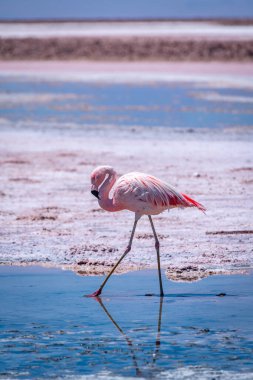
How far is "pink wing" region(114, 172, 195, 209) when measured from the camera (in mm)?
8062

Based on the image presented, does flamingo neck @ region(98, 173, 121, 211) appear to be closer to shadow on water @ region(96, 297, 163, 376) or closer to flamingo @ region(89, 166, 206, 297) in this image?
flamingo @ region(89, 166, 206, 297)

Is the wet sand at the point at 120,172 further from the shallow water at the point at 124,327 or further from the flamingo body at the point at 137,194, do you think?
the flamingo body at the point at 137,194

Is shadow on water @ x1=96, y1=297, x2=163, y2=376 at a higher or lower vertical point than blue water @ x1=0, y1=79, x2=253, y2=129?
higher

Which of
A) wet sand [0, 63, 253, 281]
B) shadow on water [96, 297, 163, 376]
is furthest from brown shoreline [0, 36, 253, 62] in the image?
shadow on water [96, 297, 163, 376]

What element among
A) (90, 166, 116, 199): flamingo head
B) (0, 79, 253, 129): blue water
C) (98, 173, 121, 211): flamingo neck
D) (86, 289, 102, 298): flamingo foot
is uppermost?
(90, 166, 116, 199): flamingo head

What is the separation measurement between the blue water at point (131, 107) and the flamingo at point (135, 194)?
1078 cm

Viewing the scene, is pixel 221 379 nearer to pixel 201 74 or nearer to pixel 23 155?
pixel 23 155

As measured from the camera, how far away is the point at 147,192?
8062 mm

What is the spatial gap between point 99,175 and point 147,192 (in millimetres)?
434

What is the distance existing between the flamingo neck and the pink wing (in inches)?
2.7

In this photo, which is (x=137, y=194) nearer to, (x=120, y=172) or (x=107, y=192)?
(x=107, y=192)

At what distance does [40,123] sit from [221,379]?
46.9 feet

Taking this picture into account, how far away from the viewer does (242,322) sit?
7133 mm

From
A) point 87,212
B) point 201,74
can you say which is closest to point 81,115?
point 87,212
